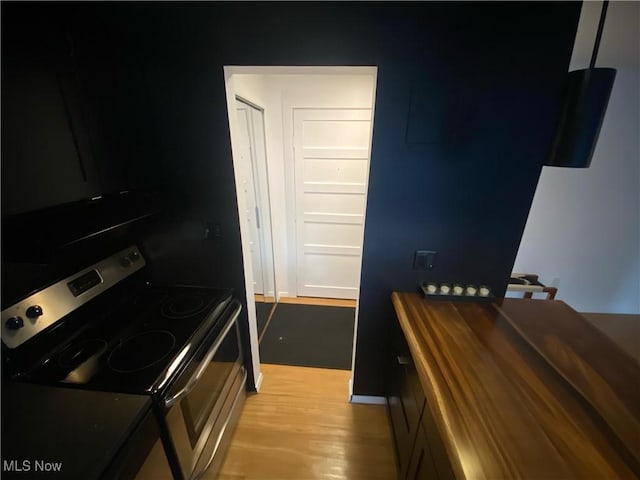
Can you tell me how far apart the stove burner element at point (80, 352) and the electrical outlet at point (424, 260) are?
1506 millimetres

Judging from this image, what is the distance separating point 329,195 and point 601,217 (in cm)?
218

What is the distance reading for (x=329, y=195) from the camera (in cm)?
259

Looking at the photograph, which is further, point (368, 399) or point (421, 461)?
point (368, 399)

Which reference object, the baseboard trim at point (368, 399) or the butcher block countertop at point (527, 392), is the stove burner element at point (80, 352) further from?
the baseboard trim at point (368, 399)

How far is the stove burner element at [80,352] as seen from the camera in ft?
3.15

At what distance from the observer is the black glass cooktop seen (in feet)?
2.93

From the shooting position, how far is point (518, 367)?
0.90 meters

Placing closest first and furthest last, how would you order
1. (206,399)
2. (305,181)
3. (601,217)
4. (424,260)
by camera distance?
1. (206,399)
2. (424,260)
3. (601,217)
4. (305,181)

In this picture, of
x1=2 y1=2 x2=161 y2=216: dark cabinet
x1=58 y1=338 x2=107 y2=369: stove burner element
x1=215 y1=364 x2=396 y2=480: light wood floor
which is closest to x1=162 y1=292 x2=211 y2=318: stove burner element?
x1=58 y1=338 x2=107 y2=369: stove burner element

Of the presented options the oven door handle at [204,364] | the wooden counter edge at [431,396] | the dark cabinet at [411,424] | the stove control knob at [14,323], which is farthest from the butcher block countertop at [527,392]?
the stove control knob at [14,323]

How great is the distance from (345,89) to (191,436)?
2.63 metres

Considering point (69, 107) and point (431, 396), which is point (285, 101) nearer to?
point (69, 107)

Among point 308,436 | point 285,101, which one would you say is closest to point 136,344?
point 308,436

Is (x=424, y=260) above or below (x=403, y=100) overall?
below
